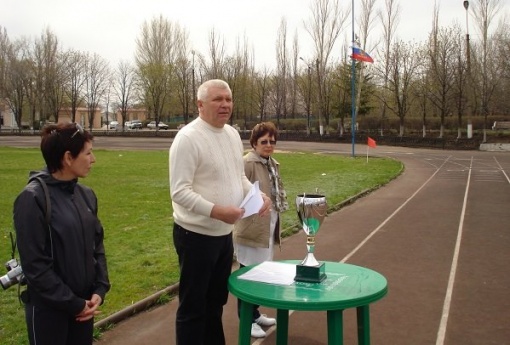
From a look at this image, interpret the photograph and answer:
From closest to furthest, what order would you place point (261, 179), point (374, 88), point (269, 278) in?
point (269, 278)
point (261, 179)
point (374, 88)

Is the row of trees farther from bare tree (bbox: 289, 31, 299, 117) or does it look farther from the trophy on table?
the trophy on table

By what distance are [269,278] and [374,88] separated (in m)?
50.0

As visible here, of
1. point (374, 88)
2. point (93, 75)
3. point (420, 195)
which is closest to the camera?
point (420, 195)

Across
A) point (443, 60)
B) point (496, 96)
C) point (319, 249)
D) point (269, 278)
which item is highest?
point (443, 60)

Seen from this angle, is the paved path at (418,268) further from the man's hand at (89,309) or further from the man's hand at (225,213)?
the man's hand at (89,309)

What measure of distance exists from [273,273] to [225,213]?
21.4 inches

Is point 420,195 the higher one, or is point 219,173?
point 219,173

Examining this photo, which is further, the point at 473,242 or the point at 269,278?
the point at 473,242

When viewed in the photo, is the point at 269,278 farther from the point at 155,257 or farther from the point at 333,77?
the point at 333,77

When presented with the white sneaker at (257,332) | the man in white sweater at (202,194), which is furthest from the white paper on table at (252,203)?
the white sneaker at (257,332)

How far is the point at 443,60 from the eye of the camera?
4197 cm

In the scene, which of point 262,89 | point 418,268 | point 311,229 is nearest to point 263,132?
point 311,229

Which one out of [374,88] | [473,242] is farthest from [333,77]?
[473,242]

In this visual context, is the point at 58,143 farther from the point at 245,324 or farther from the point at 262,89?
the point at 262,89
